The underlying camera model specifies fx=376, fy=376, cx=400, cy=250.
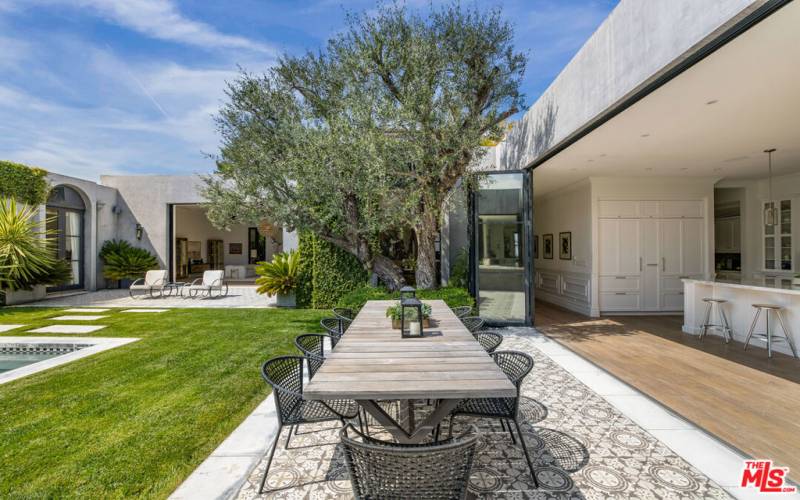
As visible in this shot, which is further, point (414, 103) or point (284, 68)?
point (284, 68)

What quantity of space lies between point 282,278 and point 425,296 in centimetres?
404

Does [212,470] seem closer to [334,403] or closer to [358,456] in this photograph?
[334,403]

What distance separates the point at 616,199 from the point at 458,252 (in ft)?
11.3

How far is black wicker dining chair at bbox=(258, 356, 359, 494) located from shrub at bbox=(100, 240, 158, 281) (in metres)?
11.5

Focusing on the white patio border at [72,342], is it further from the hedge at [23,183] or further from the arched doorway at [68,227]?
the arched doorway at [68,227]

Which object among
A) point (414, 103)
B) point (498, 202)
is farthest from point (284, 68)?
point (498, 202)

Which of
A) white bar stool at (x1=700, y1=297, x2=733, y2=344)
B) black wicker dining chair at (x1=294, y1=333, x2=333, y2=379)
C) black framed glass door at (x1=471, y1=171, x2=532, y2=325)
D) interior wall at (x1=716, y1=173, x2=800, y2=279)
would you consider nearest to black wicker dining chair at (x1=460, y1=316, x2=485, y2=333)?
black wicker dining chair at (x1=294, y1=333, x2=333, y2=379)

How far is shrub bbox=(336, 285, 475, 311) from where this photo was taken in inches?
245

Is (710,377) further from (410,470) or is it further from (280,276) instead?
(280,276)

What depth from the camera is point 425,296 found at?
247 inches

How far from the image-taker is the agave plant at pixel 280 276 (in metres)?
8.78

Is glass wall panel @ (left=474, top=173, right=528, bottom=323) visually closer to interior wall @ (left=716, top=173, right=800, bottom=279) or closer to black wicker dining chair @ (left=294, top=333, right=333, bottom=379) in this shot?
black wicker dining chair @ (left=294, top=333, right=333, bottom=379)

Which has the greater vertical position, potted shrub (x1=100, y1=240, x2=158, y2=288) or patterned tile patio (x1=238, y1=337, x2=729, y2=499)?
potted shrub (x1=100, y1=240, x2=158, y2=288)

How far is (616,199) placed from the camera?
7480 mm
